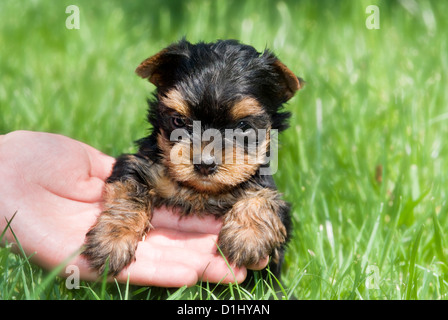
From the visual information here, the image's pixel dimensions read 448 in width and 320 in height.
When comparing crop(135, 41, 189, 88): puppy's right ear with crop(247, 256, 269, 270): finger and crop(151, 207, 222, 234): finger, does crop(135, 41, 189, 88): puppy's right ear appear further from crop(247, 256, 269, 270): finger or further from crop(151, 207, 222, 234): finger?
crop(247, 256, 269, 270): finger

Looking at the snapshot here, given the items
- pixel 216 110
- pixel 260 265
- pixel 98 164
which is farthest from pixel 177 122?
pixel 98 164

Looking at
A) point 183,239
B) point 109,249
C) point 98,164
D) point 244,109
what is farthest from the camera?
point 98,164

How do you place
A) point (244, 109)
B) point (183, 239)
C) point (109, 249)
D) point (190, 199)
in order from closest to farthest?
point (109, 249) < point (244, 109) < point (190, 199) < point (183, 239)

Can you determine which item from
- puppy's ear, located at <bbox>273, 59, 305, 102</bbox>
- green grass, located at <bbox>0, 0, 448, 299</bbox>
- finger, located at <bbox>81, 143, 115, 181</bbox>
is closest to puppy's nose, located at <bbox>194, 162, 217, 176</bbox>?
green grass, located at <bbox>0, 0, 448, 299</bbox>

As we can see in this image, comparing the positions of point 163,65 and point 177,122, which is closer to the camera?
point 177,122

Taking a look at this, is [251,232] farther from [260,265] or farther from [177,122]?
[177,122]
